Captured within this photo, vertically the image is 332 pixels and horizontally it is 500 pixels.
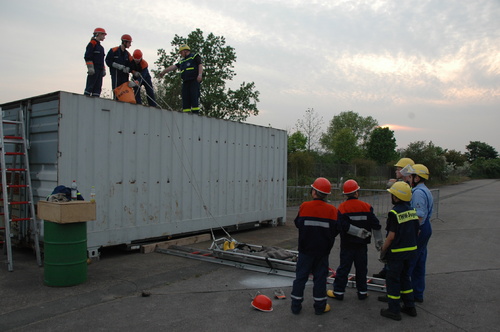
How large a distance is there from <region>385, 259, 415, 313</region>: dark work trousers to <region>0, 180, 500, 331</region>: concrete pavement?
0.20 meters

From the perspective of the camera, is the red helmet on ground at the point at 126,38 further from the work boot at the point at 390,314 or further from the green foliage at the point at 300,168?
the green foliage at the point at 300,168

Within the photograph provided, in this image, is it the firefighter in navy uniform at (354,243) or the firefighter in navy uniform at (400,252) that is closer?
the firefighter in navy uniform at (400,252)

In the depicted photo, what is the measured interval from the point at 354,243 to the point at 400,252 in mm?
645

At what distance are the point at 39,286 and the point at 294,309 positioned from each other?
3.70m

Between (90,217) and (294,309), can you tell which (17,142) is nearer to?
(90,217)

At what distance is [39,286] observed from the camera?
5668 millimetres

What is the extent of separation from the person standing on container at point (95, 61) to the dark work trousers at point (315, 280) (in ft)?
21.1

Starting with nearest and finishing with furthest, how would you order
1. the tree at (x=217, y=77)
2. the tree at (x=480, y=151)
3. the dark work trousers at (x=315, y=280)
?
the dark work trousers at (x=315, y=280) → the tree at (x=217, y=77) → the tree at (x=480, y=151)

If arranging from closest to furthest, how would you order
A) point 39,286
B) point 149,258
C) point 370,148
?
point 39,286 < point 149,258 < point 370,148

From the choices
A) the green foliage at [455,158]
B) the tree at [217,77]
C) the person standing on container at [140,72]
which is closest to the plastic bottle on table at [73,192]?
the person standing on container at [140,72]

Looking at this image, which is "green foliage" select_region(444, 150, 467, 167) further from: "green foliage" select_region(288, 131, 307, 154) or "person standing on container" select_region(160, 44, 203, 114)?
"person standing on container" select_region(160, 44, 203, 114)

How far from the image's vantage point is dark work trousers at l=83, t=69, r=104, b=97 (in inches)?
343

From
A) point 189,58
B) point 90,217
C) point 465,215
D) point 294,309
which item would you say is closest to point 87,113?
point 90,217

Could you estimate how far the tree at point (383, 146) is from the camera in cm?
4269
